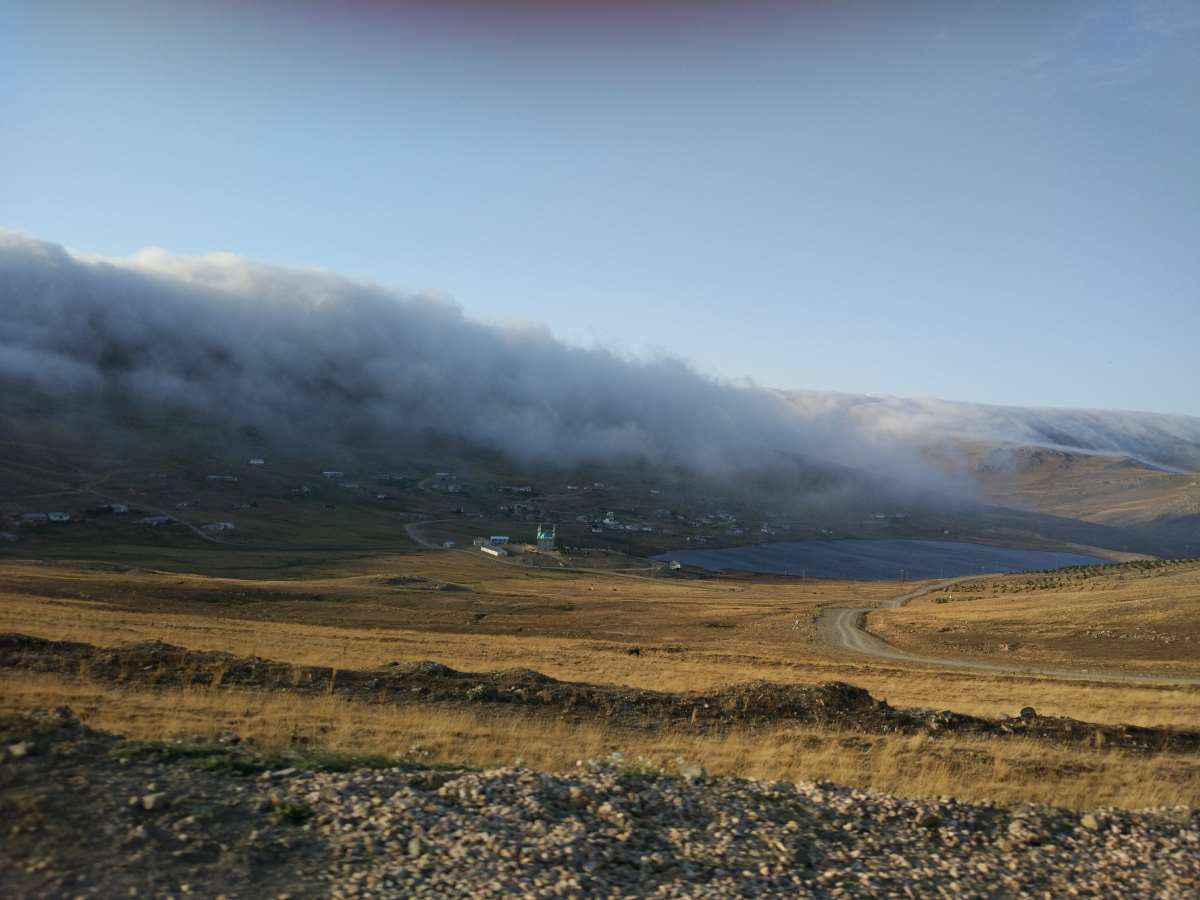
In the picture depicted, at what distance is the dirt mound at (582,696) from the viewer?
2281 cm

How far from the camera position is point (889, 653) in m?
63.1

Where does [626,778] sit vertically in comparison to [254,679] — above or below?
above

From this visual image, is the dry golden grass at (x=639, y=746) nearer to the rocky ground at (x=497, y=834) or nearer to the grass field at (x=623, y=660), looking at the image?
the grass field at (x=623, y=660)

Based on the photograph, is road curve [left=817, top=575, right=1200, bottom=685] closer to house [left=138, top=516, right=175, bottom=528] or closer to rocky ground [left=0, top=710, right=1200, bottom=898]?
rocky ground [left=0, top=710, right=1200, bottom=898]

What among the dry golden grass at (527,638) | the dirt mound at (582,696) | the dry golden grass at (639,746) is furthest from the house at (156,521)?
the dry golden grass at (639,746)

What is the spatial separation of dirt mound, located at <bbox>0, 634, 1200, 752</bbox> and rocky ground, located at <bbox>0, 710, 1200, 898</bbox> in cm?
855

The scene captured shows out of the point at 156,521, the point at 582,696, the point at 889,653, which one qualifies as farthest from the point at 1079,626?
the point at 156,521

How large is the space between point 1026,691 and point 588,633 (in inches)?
1612

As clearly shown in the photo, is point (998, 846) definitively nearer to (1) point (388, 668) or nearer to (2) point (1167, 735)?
(2) point (1167, 735)

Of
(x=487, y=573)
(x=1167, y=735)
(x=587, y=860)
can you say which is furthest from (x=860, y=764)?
(x=487, y=573)

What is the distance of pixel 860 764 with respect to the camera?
18.3 m

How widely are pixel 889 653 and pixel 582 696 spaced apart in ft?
151

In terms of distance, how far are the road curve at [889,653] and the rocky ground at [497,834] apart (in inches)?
1423

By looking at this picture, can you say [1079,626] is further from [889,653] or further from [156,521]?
[156,521]
